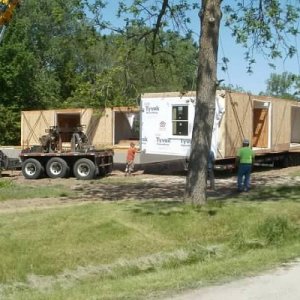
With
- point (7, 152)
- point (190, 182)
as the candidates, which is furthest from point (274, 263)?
point (7, 152)

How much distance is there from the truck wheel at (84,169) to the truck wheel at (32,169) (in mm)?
1603

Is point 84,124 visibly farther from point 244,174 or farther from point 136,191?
point 244,174

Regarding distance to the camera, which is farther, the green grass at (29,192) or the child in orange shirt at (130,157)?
the child in orange shirt at (130,157)

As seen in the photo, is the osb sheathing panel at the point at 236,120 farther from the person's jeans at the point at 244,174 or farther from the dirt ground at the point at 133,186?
the person's jeans at the point at 244,174

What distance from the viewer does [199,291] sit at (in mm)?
7234

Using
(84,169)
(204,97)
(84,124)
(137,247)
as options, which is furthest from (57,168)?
(137,247)

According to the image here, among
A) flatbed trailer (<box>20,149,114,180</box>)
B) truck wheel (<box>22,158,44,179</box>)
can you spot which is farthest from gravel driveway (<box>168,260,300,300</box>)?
truck wheel (<box>22,158,44,179</box>)

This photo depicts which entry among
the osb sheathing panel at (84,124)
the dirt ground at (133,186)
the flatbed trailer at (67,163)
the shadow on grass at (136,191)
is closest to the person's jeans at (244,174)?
the dirt ground at (133,186)

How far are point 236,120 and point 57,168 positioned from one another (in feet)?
24.3

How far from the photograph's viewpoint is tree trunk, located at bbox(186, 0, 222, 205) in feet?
42.8

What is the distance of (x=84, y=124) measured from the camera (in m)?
29.6

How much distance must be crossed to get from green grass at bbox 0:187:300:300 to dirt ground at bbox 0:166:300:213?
3797mm

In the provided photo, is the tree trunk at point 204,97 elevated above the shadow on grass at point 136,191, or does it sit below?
above

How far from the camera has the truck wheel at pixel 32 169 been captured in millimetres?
26250
